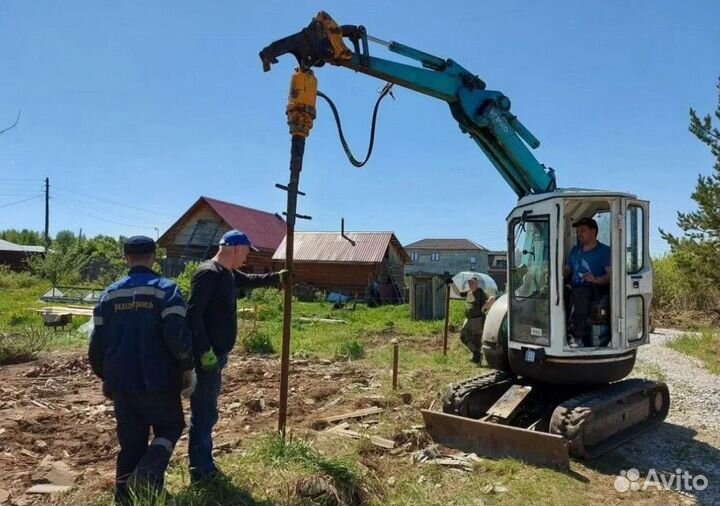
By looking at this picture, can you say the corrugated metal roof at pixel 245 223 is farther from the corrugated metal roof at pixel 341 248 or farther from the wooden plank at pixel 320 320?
the wooden plank at pixel 320 320

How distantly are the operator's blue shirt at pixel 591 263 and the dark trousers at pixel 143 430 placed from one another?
4317 millimetres

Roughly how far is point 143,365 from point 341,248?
29.5 m

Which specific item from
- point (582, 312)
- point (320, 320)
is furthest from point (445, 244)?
point (582, 312)

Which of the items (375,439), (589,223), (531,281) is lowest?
(375,439)

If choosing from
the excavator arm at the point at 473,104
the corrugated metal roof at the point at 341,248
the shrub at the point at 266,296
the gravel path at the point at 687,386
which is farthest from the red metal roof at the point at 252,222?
the excavator arm at the point at 473,104

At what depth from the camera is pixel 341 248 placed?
33.3m

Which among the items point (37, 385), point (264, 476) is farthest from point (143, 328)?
point (37, 385)

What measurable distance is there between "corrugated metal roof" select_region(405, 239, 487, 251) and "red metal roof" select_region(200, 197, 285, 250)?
Result: 1234 inches

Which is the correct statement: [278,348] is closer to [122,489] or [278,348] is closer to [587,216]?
[587,216]

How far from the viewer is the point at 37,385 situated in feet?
28.8

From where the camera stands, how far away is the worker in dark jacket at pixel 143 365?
378 centimetres

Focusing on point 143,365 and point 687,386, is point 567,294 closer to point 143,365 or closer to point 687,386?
point 143,365

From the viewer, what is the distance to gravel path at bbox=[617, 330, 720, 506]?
548cm

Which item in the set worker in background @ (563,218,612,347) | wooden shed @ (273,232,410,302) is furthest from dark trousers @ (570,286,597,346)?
wooden shed @ (273,232,410,302)
